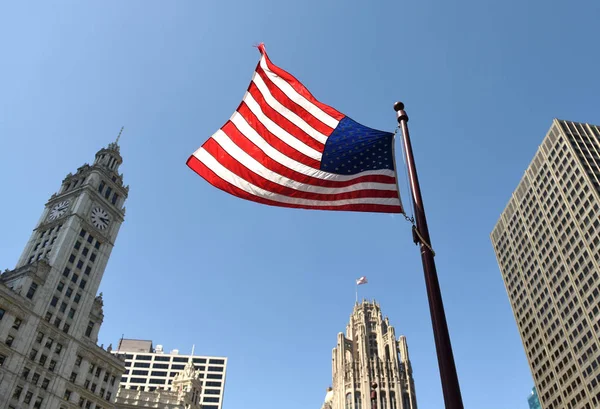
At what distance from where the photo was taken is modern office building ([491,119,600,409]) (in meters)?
109

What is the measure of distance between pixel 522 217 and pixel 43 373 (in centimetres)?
Result: 12450

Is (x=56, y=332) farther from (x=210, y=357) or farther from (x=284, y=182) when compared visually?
(x=210, y=357)

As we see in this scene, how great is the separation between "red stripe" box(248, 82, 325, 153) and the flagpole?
372cm

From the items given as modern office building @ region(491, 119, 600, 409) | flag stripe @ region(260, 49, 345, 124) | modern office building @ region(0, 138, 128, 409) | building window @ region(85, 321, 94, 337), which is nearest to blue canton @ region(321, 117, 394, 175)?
flag stripe @ region(260, 49, 345, 124)

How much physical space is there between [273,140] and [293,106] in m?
1.53

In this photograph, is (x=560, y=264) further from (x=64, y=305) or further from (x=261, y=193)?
(x=261, y=193)

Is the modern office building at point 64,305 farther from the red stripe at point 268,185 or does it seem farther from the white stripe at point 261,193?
the red stripe at point 268,185

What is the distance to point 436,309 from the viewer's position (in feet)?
37.9

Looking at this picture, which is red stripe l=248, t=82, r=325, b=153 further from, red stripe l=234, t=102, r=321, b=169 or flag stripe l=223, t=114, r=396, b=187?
flag stripe l=223, t=114, r=396, b=187

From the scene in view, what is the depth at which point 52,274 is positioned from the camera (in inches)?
3408

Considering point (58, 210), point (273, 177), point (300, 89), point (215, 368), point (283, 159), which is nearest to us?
point (273, 177)

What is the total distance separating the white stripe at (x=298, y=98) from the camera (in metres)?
17.7

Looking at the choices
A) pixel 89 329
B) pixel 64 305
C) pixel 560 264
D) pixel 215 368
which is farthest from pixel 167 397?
pixel 560 264

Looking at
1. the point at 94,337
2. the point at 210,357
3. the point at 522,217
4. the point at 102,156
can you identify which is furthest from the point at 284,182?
the point at 210,357
